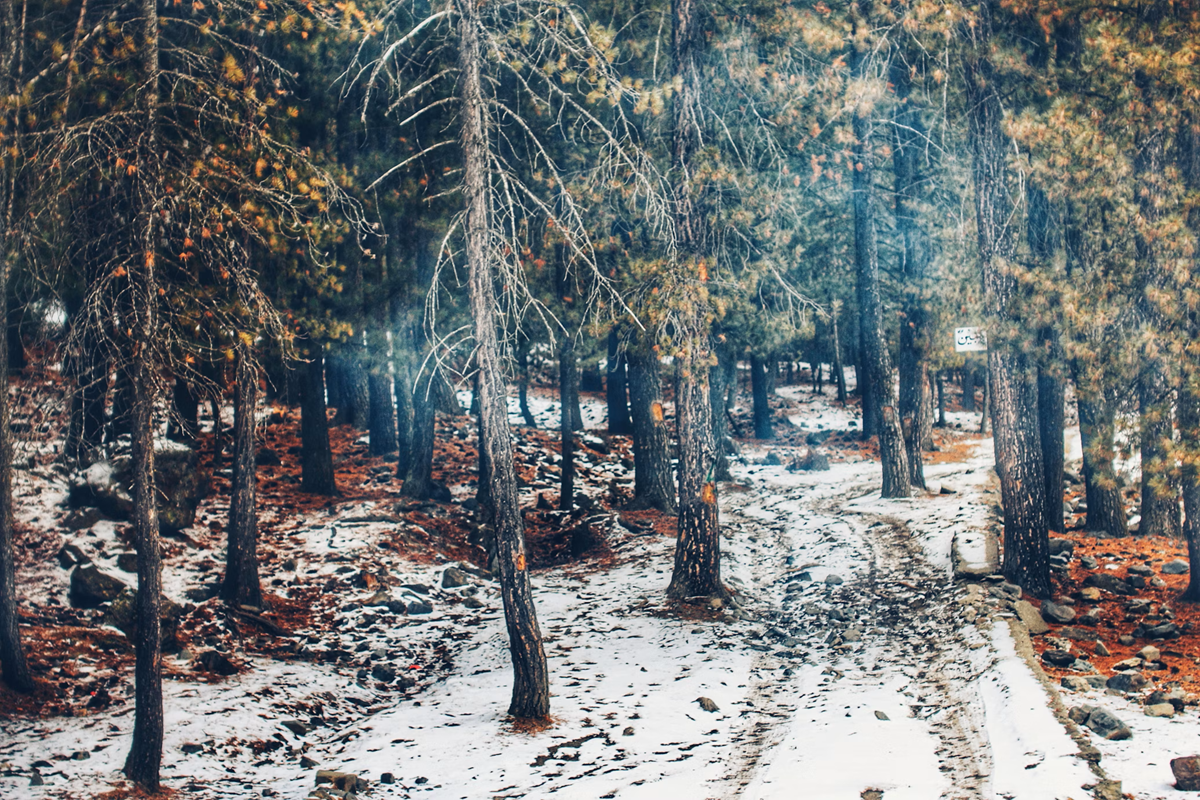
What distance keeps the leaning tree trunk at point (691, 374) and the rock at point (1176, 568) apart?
6.07m

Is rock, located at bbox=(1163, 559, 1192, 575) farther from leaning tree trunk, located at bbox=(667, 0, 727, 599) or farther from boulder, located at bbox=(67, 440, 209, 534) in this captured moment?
boulder, located at bbox=(67, 440, 209, 534)

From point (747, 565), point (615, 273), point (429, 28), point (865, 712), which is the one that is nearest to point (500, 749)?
point (865, 712)

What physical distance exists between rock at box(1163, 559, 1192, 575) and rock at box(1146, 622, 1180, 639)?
2504mm

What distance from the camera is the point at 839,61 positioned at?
1201 centimetres

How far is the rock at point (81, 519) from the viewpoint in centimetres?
1270

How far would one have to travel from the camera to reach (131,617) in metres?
10.9

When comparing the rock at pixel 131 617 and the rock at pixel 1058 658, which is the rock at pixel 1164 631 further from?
the rock at pixel 131 617

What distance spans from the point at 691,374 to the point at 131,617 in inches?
312

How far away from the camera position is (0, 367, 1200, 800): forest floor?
723cm

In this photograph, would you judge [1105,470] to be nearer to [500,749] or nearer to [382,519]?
[500,749]

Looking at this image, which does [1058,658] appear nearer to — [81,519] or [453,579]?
[453,579]

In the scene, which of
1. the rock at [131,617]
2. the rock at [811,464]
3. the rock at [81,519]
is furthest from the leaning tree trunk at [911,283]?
the rock at [81,519]

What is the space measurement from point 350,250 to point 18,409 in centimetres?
835

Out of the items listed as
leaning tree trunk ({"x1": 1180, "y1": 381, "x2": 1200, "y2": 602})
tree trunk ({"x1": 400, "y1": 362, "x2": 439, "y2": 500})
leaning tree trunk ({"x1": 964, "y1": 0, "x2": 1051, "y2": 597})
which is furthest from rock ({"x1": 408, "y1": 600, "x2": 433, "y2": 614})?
leaning tree trunk ({"x1": 1180, "y1": 381, "x2": 1200, "y2": 602})
